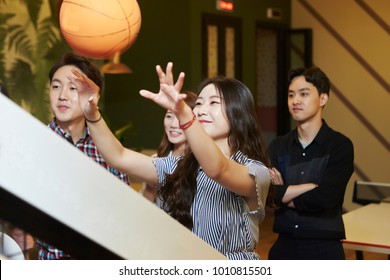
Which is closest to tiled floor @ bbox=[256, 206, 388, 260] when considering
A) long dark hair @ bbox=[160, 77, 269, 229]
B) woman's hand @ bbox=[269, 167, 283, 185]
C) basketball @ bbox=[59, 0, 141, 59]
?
woman's hand @ bbox=[269, 167, 283, 185]

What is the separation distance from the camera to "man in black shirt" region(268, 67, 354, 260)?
9.22 ft

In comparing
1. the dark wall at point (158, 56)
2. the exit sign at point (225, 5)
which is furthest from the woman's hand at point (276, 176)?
the exit sign at point (225, 5)

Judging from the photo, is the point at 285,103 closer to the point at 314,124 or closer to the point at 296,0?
the point at 296,0

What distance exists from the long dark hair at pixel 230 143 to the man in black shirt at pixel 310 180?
829 millimetres

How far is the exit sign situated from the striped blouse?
6.41 metres

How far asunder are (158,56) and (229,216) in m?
6.39

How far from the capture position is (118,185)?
0.56 m

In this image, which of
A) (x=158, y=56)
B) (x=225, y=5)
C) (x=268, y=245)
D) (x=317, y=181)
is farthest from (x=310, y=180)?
(x=225, y=5)

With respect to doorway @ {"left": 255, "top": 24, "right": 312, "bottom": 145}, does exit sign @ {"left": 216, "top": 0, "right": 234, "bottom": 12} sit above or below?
above

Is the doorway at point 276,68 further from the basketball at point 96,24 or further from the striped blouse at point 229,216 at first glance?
the striped blouse at point 229,216

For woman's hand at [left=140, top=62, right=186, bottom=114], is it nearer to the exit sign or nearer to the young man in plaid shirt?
the young man in plaid shirt
